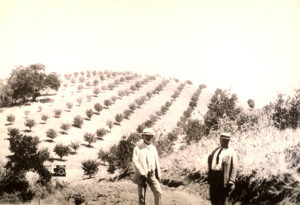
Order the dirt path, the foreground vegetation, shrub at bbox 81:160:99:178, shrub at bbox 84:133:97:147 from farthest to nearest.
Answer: shrub at bbox 84:133:97:147
shrub at bbox 81:160:99:178
the dirt path
the foreground vegetation

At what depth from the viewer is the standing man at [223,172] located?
6720 millimetres

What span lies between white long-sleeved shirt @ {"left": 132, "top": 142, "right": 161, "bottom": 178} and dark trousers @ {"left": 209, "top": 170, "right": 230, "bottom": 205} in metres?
1.19

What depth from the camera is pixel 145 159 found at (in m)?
7.27

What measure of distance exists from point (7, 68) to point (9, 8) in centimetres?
229

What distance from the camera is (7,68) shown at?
506 inches

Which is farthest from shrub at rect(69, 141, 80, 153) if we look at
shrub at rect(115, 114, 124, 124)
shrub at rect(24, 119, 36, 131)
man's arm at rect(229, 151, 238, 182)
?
man's arm at rect(229, 151, 238, 182)

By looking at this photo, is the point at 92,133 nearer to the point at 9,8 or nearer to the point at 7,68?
the point at 7,68

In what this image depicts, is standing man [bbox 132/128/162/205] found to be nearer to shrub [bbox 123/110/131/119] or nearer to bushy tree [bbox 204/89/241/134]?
bushy tree [bbox 204/89/241/134]

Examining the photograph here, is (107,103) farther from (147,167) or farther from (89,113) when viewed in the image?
(147,167)

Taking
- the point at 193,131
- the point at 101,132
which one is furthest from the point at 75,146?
the point at 193,131

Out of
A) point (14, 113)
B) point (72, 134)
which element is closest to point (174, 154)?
point (72, 134)

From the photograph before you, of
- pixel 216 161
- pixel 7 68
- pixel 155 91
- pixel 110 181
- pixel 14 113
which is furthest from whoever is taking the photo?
pixel 155 91

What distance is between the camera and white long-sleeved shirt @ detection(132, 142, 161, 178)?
7.24 m

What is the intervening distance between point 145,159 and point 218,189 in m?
1.62
